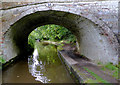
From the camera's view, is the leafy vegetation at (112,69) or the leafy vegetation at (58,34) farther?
the leafy vegetation at (58,34)

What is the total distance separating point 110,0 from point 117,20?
0.95 m

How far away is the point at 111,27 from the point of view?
4.21 meters

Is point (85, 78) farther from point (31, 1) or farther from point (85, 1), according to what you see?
point (31, 1)

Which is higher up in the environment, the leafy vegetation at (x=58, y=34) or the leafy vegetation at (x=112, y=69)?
the leafy vegetation at (x=58, y=34)

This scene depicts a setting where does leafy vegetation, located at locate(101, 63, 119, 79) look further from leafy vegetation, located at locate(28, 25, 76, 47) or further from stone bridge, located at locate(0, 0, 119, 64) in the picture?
leafy vegetation, located at locate(28, 25, 76, 47)

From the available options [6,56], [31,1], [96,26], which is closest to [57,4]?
[31,1]

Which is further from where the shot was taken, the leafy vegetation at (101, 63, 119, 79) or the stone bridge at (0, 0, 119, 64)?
the stone bridge at (0, 0, 119, 64)

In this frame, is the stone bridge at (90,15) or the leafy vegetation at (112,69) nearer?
the leafy vegetation at (112,69)

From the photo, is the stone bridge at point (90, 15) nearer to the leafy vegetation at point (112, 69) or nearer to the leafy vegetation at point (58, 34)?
the leafy vegetation at point (112, 69)

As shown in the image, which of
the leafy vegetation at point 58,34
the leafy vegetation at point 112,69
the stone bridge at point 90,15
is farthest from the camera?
the leafy vegetation at point 58,34

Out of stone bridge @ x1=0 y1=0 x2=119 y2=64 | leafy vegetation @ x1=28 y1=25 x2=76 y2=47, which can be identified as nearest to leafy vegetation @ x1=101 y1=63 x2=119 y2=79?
stone bridge @ x1=0 y1=0 x2=119 y2=64

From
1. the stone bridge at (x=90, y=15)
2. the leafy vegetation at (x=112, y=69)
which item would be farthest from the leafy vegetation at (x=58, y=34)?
the leafy vegetation at (x=112, y=69)

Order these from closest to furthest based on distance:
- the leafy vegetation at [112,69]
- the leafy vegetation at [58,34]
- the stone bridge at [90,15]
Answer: the leafy vegetation at [112,69] → the stone bridge at [90,15] → the leafy vegetation at [58,34]

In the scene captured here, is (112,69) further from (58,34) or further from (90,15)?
(58,34)
